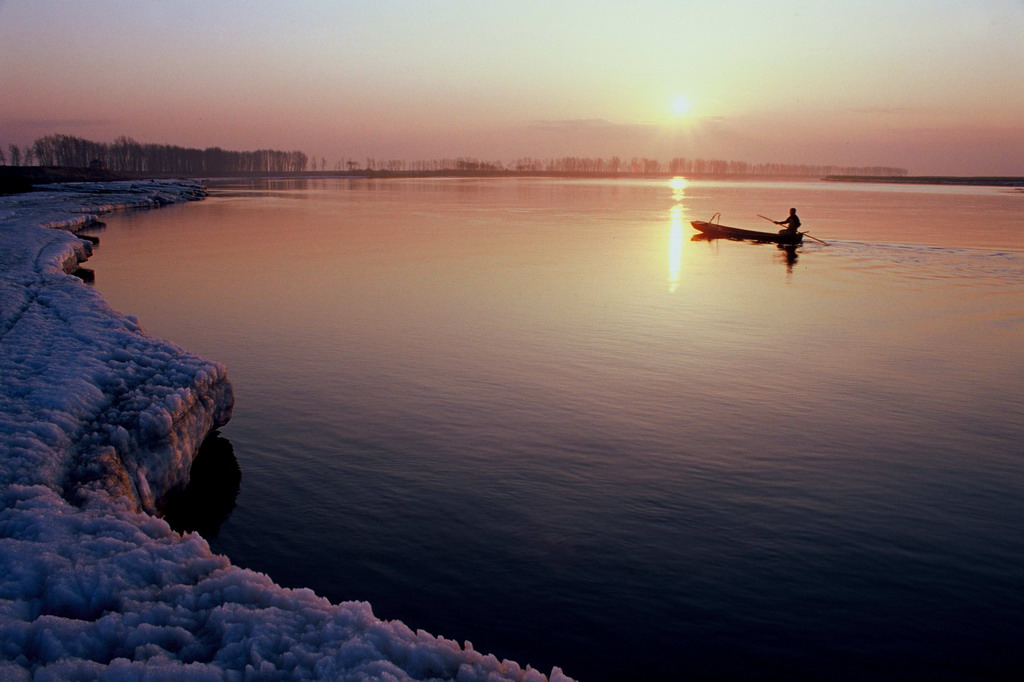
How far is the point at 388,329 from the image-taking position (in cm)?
1809

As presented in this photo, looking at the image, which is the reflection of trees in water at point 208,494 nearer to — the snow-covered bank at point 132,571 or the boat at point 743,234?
the snow-covered bank at point 132,571

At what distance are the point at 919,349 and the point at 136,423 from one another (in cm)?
1564

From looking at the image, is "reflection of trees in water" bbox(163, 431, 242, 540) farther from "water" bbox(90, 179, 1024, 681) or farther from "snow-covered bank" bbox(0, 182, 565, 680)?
"snow-covered bank" bbox(0, 182, 565, 680)

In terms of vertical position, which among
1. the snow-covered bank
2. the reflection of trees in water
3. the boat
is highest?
the boat

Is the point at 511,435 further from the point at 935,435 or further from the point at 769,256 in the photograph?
the point at 769,256

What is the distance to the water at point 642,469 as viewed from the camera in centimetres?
670

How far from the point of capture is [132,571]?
214 inches

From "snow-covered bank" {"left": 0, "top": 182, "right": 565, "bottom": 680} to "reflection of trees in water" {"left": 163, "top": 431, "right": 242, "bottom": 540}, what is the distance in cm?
39

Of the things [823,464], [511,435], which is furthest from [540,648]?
[823,464]

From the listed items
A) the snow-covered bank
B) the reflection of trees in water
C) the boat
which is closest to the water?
the reflection of trees in water

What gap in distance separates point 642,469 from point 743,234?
35.1 m

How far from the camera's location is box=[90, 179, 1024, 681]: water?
670 cm

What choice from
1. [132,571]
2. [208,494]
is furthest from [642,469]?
[132,571]

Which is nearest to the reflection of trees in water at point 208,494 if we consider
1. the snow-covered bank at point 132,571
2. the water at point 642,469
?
the water at point 642,469
